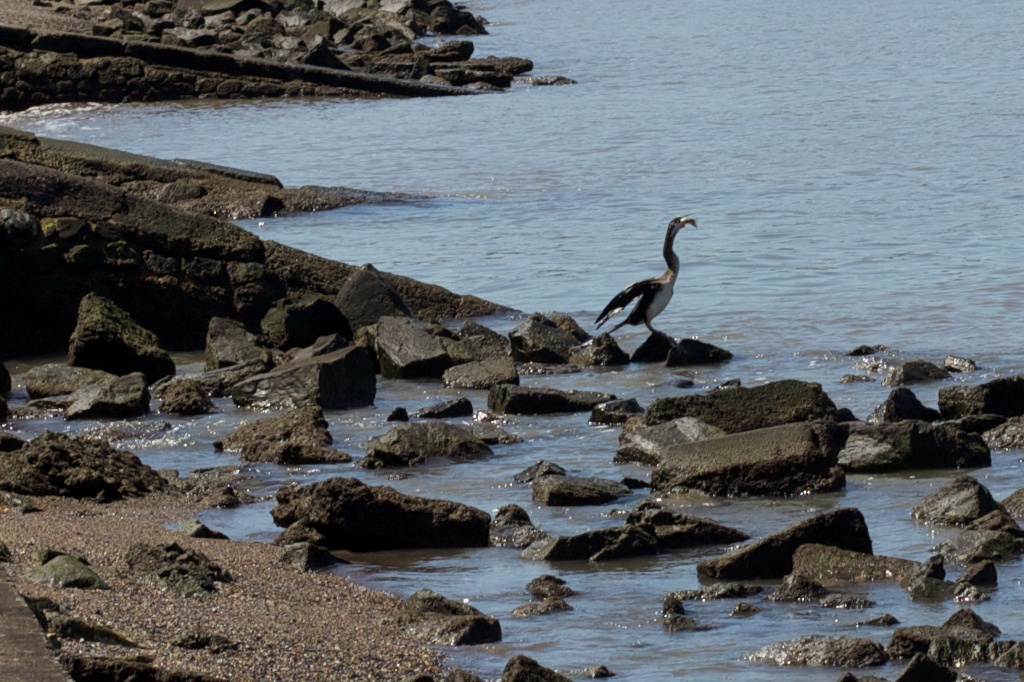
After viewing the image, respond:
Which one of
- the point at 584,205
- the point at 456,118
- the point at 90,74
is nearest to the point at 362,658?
the point at 584,205

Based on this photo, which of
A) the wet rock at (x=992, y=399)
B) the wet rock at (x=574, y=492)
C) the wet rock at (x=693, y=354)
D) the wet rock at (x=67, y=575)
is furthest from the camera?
the wet rock at (x=693, y=354)

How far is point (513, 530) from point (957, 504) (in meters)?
1.84

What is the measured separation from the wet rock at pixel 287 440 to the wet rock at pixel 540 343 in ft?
7.73

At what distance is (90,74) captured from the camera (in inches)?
1151

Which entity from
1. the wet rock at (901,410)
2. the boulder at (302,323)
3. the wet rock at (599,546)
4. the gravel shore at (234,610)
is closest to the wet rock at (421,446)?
the gravel shore at (234,610)

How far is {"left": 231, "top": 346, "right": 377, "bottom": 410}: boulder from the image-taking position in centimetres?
1030

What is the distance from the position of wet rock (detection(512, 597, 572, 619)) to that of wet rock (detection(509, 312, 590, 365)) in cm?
534

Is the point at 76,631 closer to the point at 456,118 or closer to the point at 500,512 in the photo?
the point at 500,512

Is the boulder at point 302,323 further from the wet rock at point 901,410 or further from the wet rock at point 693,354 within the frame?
the wet rock at point 901,410

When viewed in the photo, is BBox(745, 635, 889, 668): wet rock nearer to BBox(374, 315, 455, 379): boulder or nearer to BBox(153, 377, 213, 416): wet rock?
BBox(153, 377, 213, 416): wet rock

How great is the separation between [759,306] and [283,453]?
565 centimetres

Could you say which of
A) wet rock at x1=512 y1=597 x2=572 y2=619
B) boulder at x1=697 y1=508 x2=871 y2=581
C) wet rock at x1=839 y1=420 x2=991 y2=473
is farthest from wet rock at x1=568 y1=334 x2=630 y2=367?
wet rock at x1=512 y1=597 x2=572 y2=619

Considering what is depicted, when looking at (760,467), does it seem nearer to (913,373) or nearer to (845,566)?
(845,566)

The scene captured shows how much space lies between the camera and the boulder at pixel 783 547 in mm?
6480
